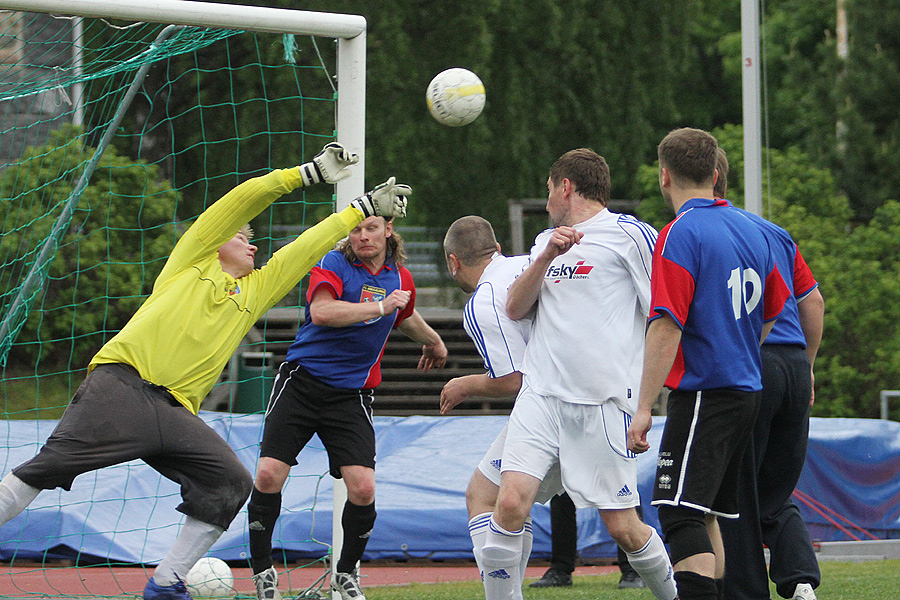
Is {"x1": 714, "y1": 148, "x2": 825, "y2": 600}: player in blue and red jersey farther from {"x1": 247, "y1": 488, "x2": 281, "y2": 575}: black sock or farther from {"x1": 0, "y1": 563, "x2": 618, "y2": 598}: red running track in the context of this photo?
{"x1": 0, "y1": 563, "x2": 618, "y2": 598}: red running track

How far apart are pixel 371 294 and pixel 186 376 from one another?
130 cm

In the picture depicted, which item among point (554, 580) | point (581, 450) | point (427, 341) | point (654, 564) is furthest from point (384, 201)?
point (554, 580)

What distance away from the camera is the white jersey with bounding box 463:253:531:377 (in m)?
5.17

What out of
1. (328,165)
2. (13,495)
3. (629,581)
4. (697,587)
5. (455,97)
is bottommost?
(629,581)

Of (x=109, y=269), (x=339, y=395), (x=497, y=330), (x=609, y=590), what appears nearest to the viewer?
(x=497, y=330)

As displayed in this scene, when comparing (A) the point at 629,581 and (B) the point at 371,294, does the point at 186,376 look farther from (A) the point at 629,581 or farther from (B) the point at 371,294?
(A) the point at 629,581

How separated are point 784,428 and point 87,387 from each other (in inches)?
123

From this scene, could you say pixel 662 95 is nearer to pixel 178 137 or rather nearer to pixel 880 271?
pixel 880 271

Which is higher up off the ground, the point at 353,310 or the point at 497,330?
the point at 353,310

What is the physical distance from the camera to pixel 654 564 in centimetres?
480

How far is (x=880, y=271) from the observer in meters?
14.1

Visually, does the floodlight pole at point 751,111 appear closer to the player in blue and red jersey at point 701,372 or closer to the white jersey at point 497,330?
the white jersey at point 497,330

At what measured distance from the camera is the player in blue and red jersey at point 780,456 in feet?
15.4

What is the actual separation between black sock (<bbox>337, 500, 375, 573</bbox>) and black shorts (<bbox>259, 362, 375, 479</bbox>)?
0.25 meters
